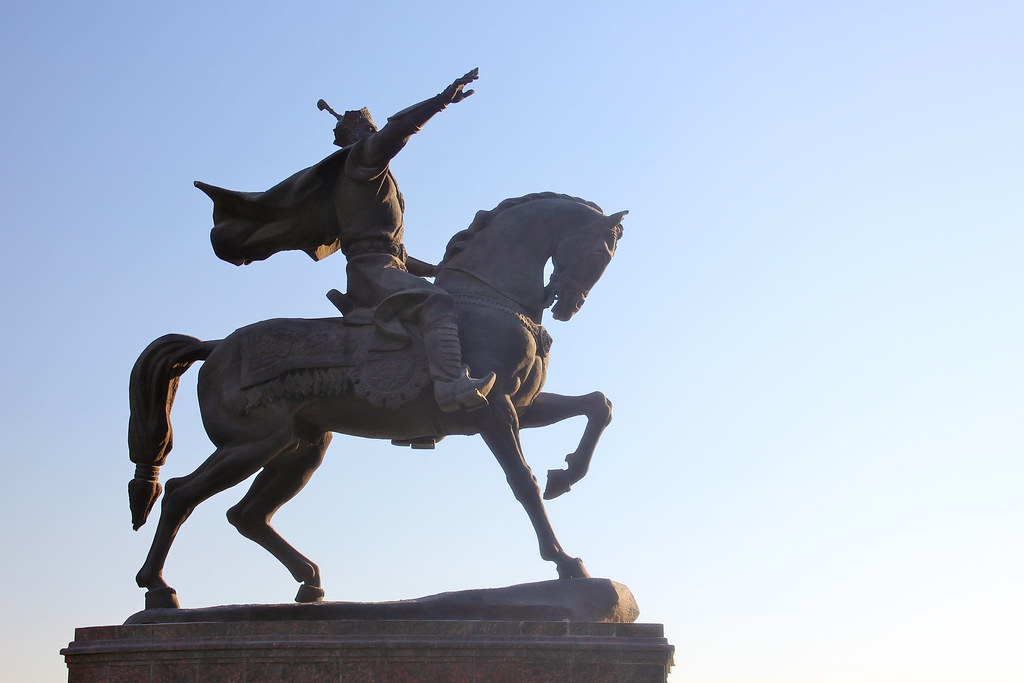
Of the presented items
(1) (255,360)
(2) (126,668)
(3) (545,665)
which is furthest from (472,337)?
(2) (126,668)

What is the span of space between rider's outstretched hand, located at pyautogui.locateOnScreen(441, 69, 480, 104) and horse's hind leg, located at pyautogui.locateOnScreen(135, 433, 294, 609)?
252 cm

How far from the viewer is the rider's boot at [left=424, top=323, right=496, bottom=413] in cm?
923

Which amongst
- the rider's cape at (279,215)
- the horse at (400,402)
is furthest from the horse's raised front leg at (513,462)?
the rider's cape at (279,215)

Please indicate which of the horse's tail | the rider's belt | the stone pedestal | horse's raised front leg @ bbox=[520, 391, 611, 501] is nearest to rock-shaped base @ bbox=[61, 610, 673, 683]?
the stone pedestal

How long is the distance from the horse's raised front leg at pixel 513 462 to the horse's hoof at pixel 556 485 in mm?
504

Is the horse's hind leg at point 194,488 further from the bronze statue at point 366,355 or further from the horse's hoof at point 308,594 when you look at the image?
the horse's hoof at point 308,594

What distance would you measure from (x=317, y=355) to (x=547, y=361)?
1.59 meters

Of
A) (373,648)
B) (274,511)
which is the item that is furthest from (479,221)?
(373,648)

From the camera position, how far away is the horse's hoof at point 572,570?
9.25m

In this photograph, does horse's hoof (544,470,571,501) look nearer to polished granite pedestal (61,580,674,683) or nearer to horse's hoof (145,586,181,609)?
polished granite pedestal (61,580,674,683)

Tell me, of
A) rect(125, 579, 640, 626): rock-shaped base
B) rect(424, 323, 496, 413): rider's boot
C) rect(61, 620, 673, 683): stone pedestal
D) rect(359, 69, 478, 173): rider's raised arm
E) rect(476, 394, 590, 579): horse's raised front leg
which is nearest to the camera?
rect(61, 620, 673, 683): stone pedestal

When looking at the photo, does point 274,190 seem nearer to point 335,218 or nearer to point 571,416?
point 335,218

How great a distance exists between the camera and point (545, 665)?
854 cm

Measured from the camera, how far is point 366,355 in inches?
379
